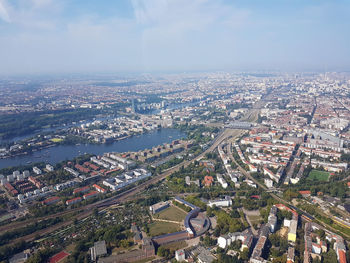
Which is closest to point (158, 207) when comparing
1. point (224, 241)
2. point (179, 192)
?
point (179, 192)

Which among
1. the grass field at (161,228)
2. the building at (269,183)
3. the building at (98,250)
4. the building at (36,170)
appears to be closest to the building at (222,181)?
the building at (269,183)

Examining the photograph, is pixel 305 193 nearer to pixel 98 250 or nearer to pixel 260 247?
pixel 260 247

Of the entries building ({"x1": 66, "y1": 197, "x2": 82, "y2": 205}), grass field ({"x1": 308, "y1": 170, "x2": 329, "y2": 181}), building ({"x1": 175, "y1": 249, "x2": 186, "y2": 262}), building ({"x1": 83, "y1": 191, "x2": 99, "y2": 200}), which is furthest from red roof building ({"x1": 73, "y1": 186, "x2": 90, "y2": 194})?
grass field ({"x1": 308, "y1": 170, "x2": 329, "y2": 181})

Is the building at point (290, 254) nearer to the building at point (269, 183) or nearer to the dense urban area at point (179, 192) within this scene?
the dense urban area at point (179, 192)

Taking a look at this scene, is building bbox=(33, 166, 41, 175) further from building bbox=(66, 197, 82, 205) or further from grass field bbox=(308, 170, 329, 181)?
grass field bbox=(308, 170, 329, 181)

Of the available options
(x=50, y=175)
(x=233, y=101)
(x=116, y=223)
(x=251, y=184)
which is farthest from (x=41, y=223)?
(x=233, y=101)
